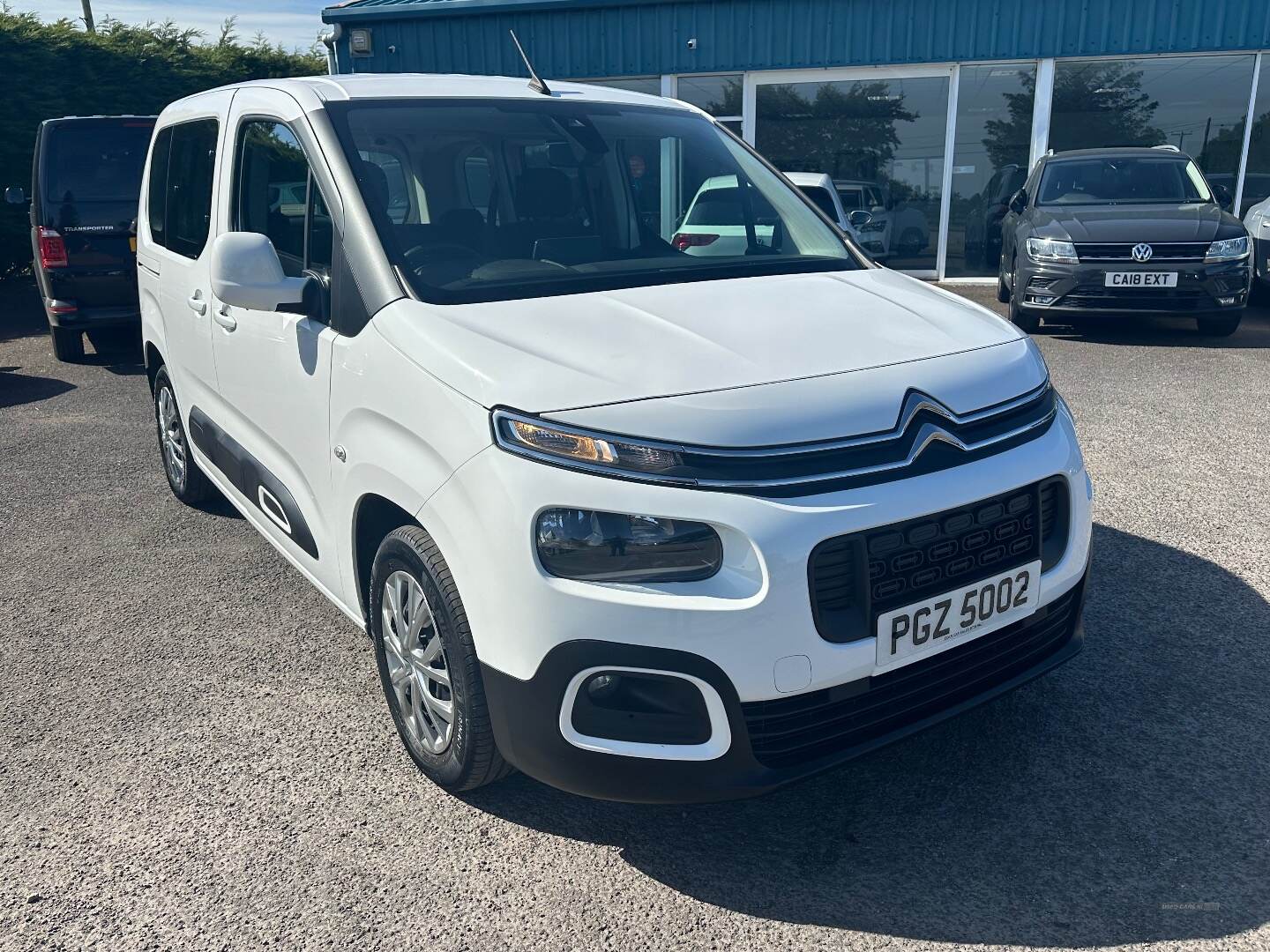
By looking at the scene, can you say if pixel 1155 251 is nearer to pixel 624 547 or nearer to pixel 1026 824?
pixel 1026 824

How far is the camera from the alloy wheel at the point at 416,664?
2.59m

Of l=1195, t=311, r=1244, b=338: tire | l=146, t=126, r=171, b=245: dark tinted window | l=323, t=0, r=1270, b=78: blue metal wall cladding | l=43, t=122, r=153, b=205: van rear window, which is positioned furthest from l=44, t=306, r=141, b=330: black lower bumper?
l=1195, t=311, r=1244, b=338: tire

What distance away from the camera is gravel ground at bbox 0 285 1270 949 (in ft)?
7.56

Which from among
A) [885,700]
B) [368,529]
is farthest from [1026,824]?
[368,529]

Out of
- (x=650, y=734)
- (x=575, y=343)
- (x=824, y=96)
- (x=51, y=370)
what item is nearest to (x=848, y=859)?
(x=650, y=734)

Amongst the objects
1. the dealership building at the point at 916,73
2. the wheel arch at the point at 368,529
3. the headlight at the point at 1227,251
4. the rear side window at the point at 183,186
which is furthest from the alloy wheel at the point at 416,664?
the dealership building at the point at 916,73

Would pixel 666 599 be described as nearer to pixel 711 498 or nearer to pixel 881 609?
pixel 711 498

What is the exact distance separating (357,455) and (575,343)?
27.1 inches

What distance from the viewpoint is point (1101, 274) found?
8391 millimetres

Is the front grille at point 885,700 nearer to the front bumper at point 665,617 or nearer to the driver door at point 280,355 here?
the front bumper at point 665,617

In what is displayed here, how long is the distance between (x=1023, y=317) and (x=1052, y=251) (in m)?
0.79

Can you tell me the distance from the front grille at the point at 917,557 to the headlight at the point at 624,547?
23 centimetres

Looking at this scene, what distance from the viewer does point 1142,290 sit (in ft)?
27.3

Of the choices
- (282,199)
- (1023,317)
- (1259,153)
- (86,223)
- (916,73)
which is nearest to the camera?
(282,199)
